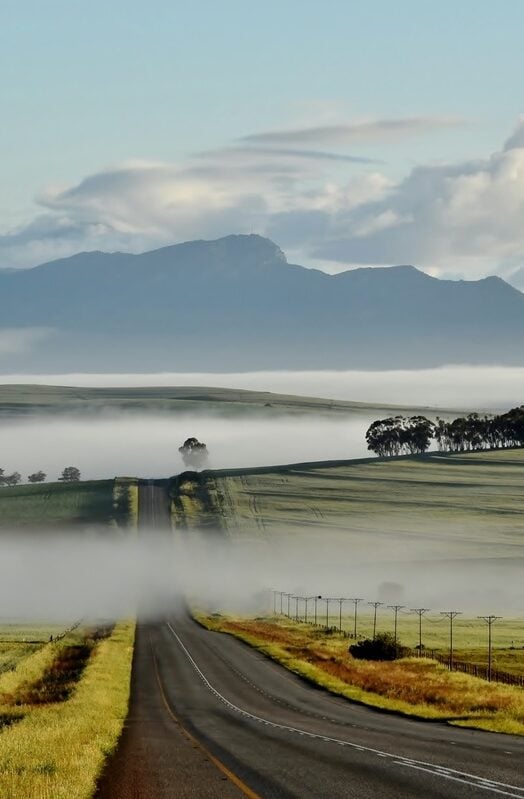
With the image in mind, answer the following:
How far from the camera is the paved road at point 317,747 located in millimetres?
34125

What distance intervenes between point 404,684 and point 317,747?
33577 millimetres

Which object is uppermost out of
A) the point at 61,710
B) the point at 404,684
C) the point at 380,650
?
the point at 61,710

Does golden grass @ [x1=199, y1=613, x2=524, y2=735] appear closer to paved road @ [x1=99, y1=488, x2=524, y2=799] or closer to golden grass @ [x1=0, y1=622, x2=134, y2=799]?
paved road @ [x1=99, y1=488, x2=524, y2=799]

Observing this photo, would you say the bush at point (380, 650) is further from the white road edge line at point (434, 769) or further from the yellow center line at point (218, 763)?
the white road edge line at point (434, 769)

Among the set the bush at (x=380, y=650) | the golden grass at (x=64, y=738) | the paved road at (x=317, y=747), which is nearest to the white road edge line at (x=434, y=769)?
the paved road at (x=317, y=747)

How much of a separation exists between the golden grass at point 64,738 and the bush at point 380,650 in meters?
25.6

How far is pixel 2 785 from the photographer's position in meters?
33.9

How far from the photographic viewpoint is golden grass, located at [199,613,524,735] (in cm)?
5959

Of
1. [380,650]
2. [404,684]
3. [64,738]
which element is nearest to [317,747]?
[64,738]

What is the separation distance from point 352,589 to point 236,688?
11369cm

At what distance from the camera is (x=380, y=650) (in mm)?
102312

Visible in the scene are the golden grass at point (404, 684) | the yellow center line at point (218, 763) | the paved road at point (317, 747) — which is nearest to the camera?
the yellow center line at point (218, 763)

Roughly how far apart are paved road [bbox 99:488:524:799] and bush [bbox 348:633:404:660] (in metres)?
17.9

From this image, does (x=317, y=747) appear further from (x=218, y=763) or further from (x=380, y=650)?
(x=380, y=650)
